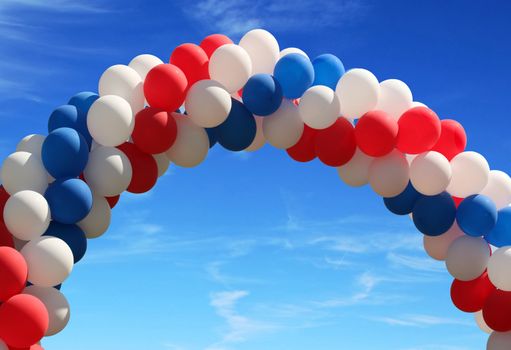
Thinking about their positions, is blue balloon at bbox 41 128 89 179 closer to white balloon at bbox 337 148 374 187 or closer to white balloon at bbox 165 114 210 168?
white balloon at bbox 165 114 210 168

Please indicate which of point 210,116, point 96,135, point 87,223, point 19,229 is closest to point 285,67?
point 210,116

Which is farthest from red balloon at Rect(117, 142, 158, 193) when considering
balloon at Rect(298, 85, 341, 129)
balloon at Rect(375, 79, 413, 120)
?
balloon at Rect(375, 79, 413, 120)

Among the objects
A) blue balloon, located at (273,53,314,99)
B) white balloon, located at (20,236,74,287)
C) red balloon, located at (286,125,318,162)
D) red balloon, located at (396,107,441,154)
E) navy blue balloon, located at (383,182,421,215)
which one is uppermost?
blue balloon, located at (273,53,314,99)

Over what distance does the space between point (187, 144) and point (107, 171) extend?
836 millimetres

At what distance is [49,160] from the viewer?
6.14 meters

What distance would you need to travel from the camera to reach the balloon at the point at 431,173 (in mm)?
6719

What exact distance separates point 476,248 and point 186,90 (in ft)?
10.2

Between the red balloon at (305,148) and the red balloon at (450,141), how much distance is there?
3.96 feet

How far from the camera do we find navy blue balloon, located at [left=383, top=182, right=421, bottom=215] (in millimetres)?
7098

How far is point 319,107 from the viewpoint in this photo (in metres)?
6.77

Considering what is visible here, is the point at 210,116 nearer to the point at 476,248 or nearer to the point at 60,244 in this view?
the point at 60,244

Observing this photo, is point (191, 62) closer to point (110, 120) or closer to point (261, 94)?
point (261, 94)

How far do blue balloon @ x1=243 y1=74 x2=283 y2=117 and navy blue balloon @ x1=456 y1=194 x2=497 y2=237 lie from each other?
6.72 feet

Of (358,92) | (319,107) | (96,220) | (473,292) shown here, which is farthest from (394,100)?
(96,220)
